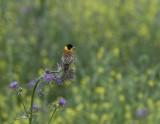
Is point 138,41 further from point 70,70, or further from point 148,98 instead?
point 70,70

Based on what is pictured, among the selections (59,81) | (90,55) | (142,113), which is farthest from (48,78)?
(90,55)

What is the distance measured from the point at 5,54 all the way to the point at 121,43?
2099 mm

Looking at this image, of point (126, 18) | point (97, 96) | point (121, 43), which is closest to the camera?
point (97, 96)

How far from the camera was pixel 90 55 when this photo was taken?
18.3ft

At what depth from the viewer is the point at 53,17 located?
610cm

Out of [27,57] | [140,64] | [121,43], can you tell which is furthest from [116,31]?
[27,57]

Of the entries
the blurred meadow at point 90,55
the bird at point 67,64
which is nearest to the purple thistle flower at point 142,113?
the blurred meadow at point 90,55

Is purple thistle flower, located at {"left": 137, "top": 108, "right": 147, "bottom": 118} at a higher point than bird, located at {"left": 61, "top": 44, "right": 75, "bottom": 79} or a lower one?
higher

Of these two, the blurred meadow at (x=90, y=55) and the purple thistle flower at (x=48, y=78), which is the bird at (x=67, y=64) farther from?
the blurred meadow at (x=90, y=55)

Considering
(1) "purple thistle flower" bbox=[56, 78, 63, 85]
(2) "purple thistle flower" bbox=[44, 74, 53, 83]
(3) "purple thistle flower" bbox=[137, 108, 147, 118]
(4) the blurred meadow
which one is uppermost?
(4) the blurred meadow

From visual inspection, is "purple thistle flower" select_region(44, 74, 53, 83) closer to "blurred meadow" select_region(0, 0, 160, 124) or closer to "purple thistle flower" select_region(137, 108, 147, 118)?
"blurred meadow" select_region(0, 0, 160, 124)

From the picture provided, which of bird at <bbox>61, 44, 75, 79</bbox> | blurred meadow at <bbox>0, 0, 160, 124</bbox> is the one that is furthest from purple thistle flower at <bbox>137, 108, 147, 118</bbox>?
bird at <bbox>61, 44, 75, 79</bbox>

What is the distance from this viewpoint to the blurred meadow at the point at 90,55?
417 cm

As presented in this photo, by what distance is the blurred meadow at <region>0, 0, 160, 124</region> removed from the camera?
4.17 meters
